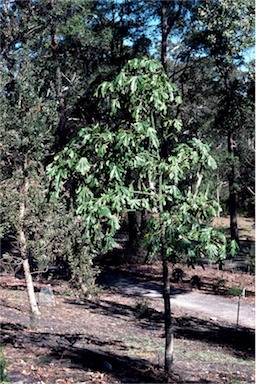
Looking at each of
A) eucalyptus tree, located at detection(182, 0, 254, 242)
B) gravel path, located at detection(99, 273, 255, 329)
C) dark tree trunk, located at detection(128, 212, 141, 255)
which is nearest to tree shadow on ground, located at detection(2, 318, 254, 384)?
gravel path, located at detection(99, 273, 255, 329)

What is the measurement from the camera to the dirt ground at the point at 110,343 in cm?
594

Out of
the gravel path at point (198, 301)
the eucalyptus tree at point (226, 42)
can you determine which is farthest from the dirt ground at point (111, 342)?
the eucalyptus tree at point (226, 42)

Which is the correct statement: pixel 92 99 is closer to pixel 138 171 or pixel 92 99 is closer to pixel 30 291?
pixel 30 291

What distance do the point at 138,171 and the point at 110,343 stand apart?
4.15 m

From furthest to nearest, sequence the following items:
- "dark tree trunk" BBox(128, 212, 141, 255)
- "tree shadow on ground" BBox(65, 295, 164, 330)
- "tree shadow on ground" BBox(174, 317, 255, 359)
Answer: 1. "dark tree trunk" BBox(128, 212, 141, 255)
2. "tree shadow on ground" BBox(65, 295, 164, 330)
3. "tree shadow on ground" BBox(174, 317, 255, 359)

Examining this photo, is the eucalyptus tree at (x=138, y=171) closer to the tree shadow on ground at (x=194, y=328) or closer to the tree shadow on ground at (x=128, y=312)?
the tree shadow on ground at (x=194, y=328)

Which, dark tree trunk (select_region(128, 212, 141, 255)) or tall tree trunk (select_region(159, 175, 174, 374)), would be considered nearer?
tall tree trunk (select_region(159, 175, 174, 374))

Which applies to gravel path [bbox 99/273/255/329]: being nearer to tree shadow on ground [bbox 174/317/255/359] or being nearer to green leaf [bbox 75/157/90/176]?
tree shadow on ground [bbox 174/317/255/359]

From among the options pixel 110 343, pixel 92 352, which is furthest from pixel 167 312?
pixel 110 343

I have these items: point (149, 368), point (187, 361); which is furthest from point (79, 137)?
point (187, 361)

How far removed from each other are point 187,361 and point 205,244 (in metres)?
3.21

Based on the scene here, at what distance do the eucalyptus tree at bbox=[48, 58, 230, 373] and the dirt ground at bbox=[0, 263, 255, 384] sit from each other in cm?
170

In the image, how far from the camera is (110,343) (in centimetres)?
845

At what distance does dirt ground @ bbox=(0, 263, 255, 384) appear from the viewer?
5.94 m
